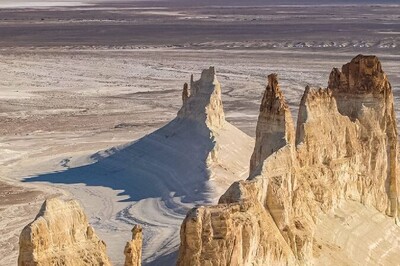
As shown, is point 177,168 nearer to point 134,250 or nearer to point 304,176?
point 304,176

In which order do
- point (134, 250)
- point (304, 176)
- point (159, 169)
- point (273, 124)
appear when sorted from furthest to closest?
point (159, 169)
point (273, 124)
point (304, 176)
point (134, 250)

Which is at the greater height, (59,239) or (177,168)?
(59,239)

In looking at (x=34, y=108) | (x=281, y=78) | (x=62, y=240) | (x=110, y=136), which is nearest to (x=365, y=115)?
(x=62, y=240)

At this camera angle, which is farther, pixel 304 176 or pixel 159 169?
pixel 159 169

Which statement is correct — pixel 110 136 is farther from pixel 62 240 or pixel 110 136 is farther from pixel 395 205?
pixel 62 240

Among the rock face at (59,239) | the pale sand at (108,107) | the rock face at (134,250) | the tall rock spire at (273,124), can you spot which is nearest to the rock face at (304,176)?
the tall rock spire at (273,124)

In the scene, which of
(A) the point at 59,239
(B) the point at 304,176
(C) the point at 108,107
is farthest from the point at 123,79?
(A) the point at 59,239

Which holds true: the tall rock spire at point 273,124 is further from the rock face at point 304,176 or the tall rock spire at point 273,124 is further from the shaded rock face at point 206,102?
the shaded rock face at point 206,102
